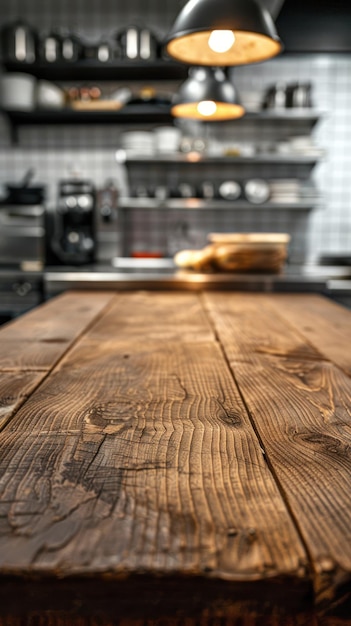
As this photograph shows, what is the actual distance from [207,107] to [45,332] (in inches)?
55.9

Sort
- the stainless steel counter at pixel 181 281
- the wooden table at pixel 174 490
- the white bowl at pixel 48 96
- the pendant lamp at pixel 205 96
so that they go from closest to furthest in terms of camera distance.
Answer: the wooden table at pixel 174 490
the pendant lamp at pixel 205 96
the stainless steel counter at pixel 181 281
the white bowl at pixel 48 96

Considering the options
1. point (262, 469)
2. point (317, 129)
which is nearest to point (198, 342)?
point (262, 469)

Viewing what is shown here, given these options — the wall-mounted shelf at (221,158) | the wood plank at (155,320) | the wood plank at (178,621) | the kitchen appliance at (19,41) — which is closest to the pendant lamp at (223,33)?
the wood plank at (155,320)

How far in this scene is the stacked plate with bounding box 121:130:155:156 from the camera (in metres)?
3.49

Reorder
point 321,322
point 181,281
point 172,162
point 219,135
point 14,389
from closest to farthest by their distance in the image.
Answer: point 14,389, point 321,322, point 181,281, point 172,162, point 219,135

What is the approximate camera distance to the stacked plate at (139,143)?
11.5 feet

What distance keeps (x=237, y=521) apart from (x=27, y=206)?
3.23 m

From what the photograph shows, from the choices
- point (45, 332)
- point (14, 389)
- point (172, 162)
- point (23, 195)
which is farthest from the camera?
point (172, 162)

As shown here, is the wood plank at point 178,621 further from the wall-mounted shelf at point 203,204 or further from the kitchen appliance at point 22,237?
the wall-mounted shelf at point 203,204

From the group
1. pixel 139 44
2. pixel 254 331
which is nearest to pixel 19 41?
pixel 139 44

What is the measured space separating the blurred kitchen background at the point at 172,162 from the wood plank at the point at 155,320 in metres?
1.74

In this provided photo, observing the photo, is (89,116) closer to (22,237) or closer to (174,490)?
(22,237)

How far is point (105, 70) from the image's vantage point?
362 centimetres

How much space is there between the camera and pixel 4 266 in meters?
3.35
